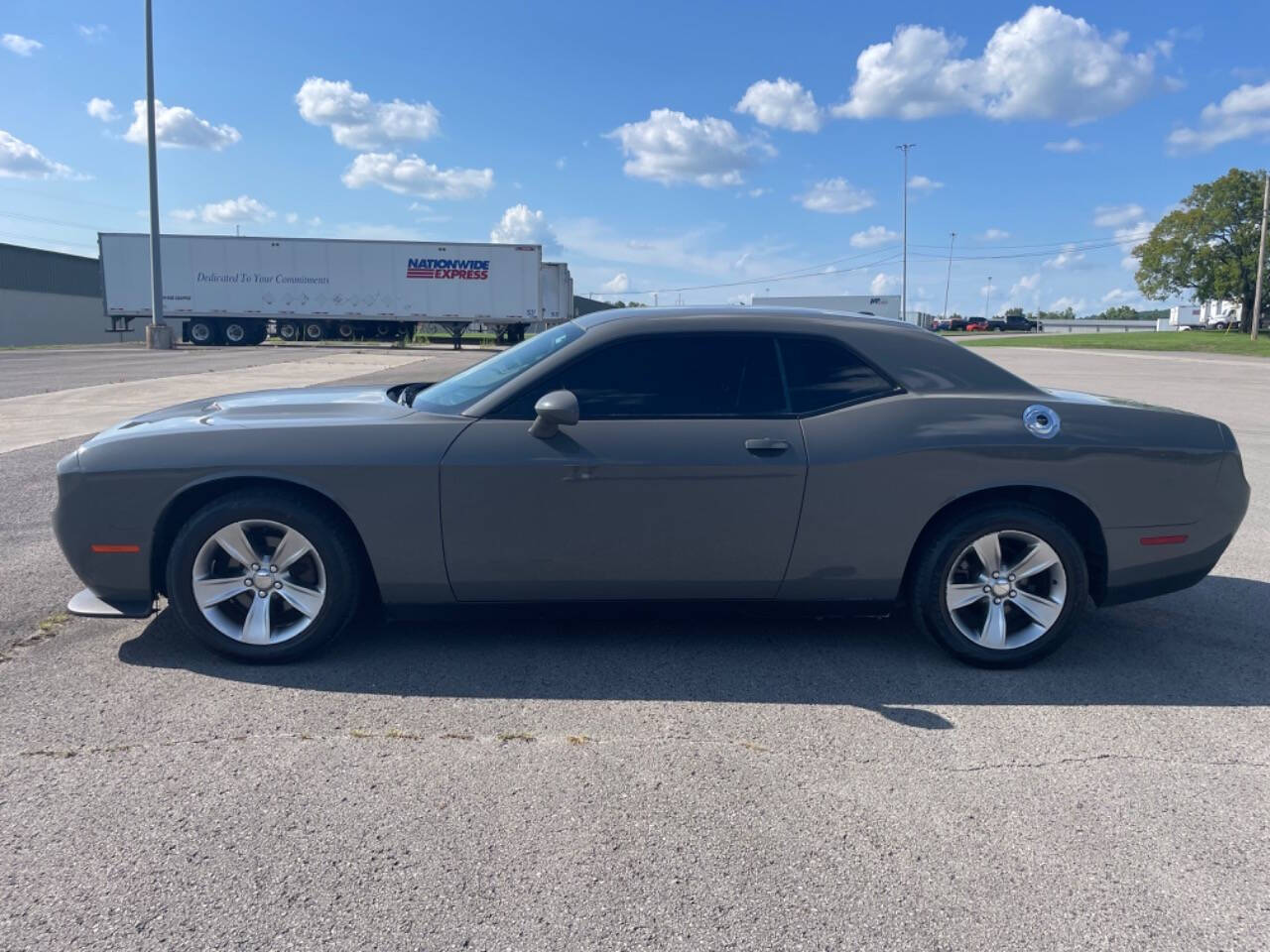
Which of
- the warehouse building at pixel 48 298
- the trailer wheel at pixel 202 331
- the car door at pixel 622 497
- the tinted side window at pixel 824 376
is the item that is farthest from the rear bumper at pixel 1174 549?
the warehouse building at pixel 48 298

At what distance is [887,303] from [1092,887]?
6043 cm

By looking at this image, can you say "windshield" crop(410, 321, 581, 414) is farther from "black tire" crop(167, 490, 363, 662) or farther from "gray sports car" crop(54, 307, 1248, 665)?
"black tire" crop(167, 490, 363, 662)

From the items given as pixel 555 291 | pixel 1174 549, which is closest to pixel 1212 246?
pixel 555 291

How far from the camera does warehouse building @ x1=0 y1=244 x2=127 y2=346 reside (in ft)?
164

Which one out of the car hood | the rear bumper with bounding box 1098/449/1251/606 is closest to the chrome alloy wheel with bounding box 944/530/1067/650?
the rear bumper with bounding box 1098/449/1251/606

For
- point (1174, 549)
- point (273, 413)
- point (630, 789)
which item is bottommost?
point (630, 789)

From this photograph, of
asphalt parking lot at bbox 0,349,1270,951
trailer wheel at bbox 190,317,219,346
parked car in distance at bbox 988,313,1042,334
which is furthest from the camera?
parked car in distance at bbox 988,313,1042,334

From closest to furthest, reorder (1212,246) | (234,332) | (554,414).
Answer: (554,414)
(234,332)
(1212,246)

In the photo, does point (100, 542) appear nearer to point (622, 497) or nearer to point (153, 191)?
point (622, 497)

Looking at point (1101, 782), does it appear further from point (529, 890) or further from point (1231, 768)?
point (529, 890)

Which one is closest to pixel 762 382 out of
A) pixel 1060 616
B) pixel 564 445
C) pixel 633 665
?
pixel 564 445

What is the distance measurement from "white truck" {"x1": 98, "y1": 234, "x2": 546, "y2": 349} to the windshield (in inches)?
1339

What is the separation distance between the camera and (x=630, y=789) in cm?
295

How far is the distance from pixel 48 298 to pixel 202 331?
2316cm
